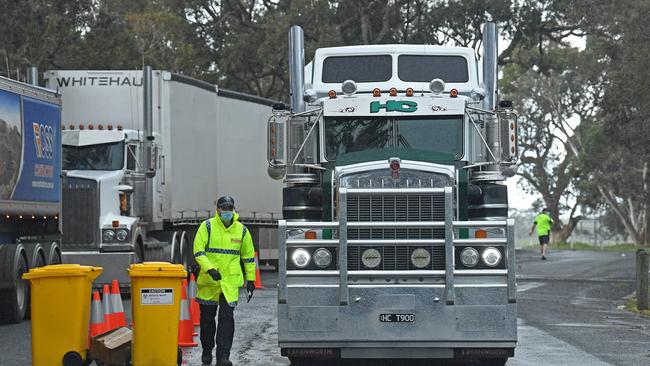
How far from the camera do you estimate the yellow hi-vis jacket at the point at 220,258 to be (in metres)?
14.0

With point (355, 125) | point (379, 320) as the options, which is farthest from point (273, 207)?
point (379, 320)

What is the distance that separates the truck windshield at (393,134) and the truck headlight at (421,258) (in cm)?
193

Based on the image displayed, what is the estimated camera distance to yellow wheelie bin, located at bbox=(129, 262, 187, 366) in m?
13.4

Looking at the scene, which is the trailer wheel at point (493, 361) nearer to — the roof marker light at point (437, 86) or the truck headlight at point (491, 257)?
the truck headlight at point (491, 257)

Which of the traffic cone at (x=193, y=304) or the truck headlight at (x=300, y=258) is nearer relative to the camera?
the truck headlight at (x=300, y=258)

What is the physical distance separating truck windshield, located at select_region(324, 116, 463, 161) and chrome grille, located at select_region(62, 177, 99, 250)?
9.40 meters

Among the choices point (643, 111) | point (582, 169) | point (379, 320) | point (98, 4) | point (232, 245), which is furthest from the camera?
point (582, 169)

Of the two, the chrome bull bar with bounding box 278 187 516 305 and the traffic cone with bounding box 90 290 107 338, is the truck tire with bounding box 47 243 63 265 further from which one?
the chrome bull bar with bounding box 278 187 516 305

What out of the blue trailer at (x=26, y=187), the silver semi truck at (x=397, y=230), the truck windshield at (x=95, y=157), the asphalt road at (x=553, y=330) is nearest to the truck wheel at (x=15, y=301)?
the blue trailer at (x=26, y=187)

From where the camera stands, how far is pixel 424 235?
13.3m

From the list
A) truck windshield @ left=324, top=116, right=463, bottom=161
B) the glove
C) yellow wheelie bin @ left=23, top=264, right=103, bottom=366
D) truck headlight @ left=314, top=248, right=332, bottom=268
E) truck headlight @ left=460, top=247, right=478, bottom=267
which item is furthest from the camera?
truck windshield @ left=324, top=116, right=463, bottom=161

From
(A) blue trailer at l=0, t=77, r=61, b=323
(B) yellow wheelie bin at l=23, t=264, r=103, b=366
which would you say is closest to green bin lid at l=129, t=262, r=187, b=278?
(B) yellow wheelie bin at l=23, t=264, r=103, b=366

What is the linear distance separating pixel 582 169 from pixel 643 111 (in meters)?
41.9

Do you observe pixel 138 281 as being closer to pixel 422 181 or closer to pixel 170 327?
pixel 170 327
